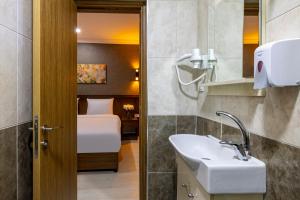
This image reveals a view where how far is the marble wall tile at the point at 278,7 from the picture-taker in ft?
3.01

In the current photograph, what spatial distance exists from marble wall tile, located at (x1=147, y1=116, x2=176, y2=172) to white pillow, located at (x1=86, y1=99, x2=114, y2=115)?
12.2 ft

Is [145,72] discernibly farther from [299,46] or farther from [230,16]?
[299,46]

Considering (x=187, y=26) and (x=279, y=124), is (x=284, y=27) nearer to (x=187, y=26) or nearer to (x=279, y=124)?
(x=279, y=124)

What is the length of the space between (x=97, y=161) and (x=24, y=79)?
2556mm

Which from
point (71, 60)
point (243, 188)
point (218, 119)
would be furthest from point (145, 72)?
point (243, 188)

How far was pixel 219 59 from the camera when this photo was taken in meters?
1.73

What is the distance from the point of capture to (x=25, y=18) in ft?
5.13

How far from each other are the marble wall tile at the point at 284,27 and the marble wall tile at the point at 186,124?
3.91ft

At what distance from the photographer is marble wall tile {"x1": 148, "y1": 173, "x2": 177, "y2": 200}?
7.07 feet

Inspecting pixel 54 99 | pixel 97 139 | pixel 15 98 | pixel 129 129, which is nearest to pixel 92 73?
pixel 129 129

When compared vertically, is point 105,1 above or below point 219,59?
above

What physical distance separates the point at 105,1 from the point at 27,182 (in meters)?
1.59

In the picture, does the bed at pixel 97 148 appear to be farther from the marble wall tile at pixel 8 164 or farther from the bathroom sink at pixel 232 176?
the bathroom sink at pixel 232 176

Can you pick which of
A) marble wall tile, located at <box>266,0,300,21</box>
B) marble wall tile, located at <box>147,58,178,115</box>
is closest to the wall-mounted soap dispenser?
marble wall tile, located at <box>266,0,300,21</box>
